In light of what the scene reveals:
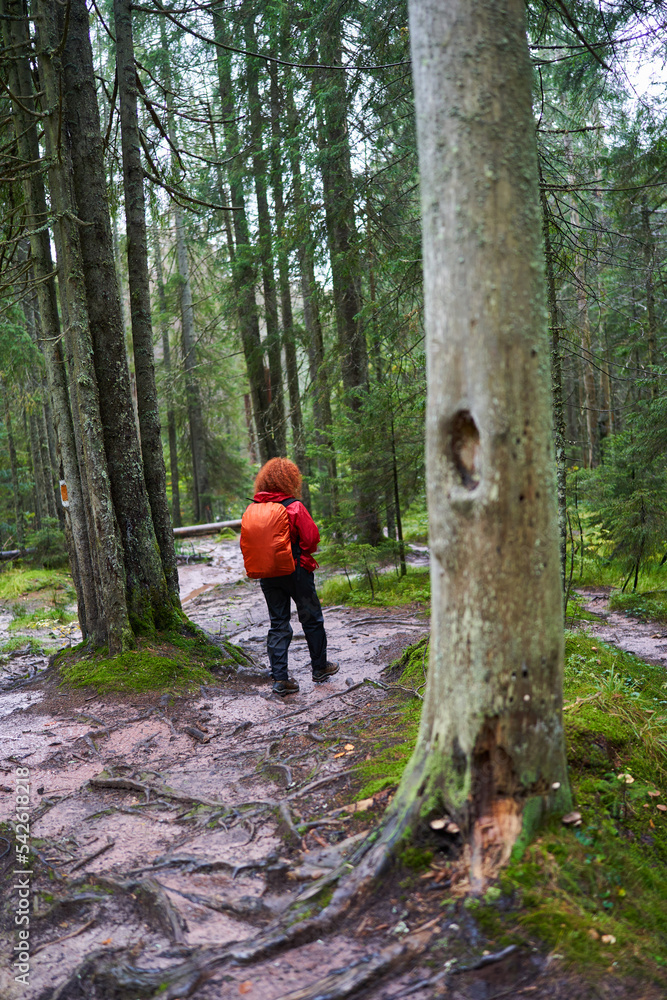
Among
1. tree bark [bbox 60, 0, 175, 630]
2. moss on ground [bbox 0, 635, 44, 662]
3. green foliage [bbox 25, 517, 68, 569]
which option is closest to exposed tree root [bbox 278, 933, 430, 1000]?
tree bark [bbox 60, 0, 175, 630]

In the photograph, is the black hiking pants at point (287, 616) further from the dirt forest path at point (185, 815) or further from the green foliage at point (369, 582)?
the green foliage at point (369, 582)

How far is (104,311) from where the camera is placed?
647cm

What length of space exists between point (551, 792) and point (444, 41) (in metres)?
2.96

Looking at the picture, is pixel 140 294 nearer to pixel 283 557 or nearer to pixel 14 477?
pixel 283 557

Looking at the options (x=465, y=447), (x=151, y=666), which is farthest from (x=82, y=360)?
(x=465, y=447)

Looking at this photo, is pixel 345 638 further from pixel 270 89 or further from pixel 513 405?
pixel 270 89

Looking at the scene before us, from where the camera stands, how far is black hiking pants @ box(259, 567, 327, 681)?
20.1 ft

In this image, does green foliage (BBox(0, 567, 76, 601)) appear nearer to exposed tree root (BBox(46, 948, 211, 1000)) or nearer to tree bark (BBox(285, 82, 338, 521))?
tree bark (BBox(285, 82, 338, 521))

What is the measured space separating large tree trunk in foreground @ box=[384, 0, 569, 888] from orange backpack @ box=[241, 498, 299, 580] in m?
3.39

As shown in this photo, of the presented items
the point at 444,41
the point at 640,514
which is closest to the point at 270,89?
the point at 640,514

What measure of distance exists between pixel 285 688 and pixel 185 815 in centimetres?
228

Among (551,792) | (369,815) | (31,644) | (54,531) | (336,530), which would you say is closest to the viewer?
(551,792)

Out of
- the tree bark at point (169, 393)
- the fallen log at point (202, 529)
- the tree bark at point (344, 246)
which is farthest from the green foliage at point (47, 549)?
the tree bark at point (344, 246)

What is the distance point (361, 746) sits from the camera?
4215 mm
